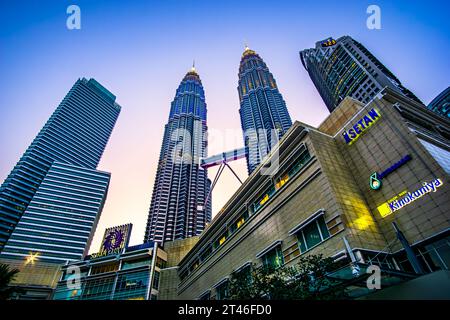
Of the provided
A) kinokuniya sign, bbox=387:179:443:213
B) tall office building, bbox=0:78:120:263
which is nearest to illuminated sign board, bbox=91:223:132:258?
tall office building, bbox=0:78:120:263

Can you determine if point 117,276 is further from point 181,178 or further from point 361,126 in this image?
point 181,178

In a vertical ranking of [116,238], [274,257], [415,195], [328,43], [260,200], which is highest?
[328,43]

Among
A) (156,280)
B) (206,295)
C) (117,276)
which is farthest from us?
(117,276)

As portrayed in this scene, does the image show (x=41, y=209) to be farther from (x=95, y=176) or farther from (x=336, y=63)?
(x=336, y=63)

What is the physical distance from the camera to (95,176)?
5669 inches

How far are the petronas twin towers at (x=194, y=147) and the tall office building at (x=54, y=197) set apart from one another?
38160 millimetres

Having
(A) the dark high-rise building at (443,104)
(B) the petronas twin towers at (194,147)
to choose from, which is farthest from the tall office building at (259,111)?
(A) the dark high-rise building at (443,104)

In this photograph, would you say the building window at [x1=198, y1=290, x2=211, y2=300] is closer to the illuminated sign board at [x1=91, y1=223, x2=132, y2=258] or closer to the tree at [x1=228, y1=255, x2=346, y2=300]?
the tree at [x1=228, y1=255, x2=346, y2=300]

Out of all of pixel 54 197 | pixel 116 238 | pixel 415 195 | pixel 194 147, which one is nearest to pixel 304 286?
pixel 415 195

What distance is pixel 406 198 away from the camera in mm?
17172

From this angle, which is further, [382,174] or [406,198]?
[382,174]

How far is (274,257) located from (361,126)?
14984 mm

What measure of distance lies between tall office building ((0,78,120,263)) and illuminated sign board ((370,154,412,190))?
13353 centimetres

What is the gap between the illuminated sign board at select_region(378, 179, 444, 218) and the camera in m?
15.9
